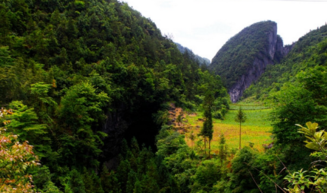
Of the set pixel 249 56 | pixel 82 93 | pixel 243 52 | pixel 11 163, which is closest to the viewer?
pixel 11 163

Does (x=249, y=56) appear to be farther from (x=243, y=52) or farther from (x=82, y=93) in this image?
(x=82, y=93)

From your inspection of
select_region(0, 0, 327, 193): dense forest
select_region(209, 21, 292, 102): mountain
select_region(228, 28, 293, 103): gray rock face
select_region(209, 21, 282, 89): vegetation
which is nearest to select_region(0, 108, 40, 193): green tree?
select_region(0, 0, 327, 193): dense forest

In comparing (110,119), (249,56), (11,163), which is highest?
(249,56)

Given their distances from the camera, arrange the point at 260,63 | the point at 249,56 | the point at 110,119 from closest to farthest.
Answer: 1. the point at 110,119
2. the point at 249,56
3. the point at 260,63

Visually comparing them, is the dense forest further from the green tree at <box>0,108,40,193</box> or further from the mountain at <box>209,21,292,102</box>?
the mountain at <box>209,21,292,102</box>

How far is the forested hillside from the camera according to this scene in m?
14.9

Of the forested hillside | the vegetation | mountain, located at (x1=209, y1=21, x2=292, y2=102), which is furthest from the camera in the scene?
the vegetation

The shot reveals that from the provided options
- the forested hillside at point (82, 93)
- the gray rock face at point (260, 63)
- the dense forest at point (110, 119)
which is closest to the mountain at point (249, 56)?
the gray rock face at point (260, 63)

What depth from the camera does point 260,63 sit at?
474 feet

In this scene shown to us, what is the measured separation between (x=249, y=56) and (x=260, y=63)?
13.8 meters

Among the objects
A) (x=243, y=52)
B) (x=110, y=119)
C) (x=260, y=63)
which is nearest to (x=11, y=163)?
(x=110, y=119)

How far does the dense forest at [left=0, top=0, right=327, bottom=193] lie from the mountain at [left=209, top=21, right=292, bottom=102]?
94286 mm

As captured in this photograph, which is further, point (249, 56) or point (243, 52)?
point (243, 52)

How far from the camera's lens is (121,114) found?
2972cm
